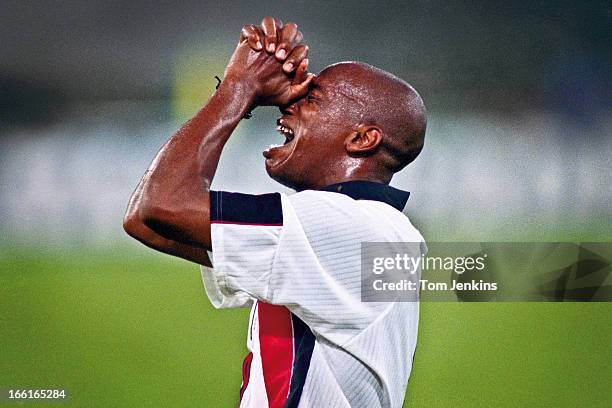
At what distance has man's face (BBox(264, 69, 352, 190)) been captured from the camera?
103cm

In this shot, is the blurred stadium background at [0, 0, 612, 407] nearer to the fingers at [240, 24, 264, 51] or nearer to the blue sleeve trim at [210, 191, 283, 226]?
the fingers at [240, 24, 264, 51]

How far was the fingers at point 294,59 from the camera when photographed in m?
0.96

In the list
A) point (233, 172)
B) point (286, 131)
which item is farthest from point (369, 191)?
point (233, 172)

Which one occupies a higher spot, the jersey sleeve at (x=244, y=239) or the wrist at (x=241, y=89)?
the wrist at (x=241, y=89)

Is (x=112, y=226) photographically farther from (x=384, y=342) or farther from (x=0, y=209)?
(x=384, y=342)

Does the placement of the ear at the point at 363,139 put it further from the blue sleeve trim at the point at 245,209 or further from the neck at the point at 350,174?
the blue sleeve trim at the point at 245,209

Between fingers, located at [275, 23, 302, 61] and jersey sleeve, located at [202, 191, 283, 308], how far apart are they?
7.9 inches

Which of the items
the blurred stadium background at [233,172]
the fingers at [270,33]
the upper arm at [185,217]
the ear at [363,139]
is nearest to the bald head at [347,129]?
the ear at [363,139]

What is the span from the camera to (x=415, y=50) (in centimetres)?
207

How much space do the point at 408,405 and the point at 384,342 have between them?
1.12 meters

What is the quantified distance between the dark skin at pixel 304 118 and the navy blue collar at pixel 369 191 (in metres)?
0.03

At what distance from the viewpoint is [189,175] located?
2.83 feet

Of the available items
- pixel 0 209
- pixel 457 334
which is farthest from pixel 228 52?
pixel 457 334

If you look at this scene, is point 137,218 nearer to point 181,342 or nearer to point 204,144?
point 204,144
